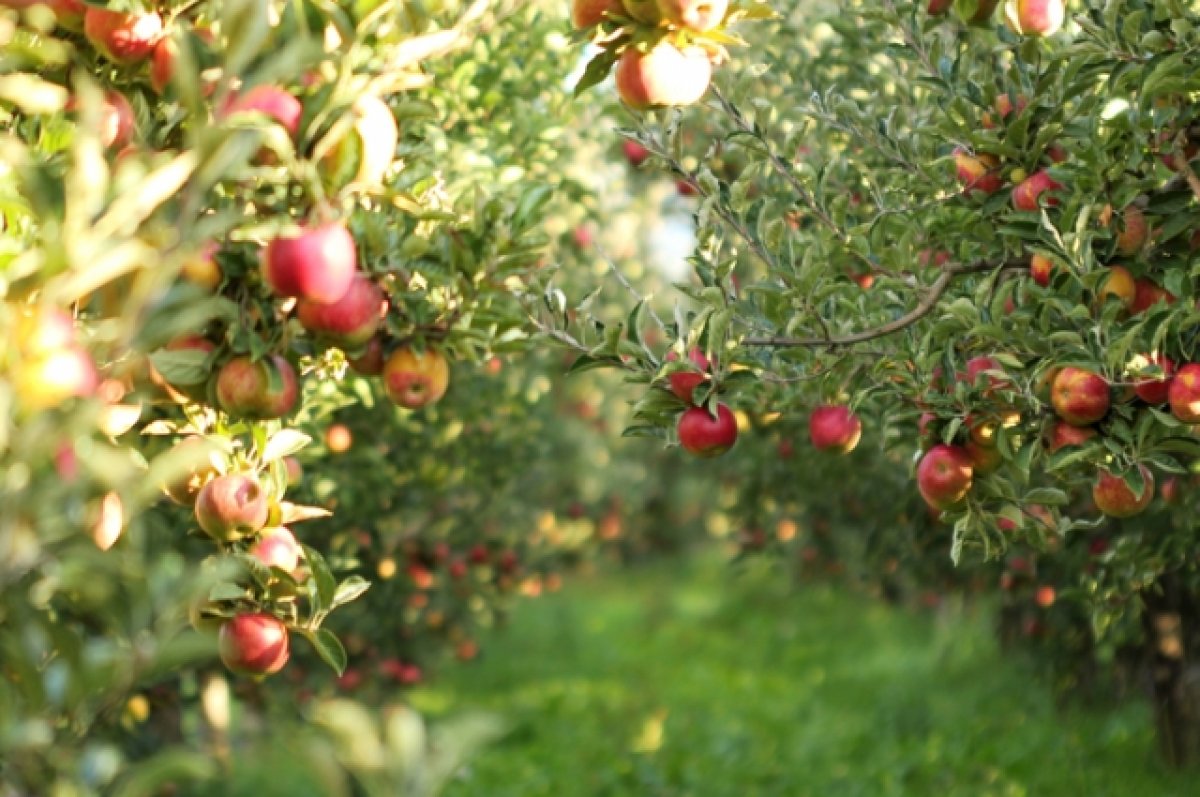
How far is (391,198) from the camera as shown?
230 cm

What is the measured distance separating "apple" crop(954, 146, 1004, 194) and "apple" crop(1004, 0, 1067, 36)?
12.8 inches

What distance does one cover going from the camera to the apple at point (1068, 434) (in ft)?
9.01

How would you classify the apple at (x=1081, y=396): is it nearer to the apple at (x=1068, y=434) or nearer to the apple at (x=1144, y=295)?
the apple at (x=1068, y=434)

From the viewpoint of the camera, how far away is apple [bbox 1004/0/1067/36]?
9.02ft

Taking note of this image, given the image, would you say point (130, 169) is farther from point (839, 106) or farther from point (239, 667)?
point (839, 106)

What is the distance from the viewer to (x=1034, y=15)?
2783 mm

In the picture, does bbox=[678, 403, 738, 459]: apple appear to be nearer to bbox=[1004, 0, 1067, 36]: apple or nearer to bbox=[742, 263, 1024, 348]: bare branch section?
bbox=[742, 263, 1024, 348]: bare branch section

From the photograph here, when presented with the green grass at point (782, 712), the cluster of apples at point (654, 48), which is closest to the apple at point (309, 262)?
the cluster of apples at point (654, 48)

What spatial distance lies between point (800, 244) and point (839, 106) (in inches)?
14.8

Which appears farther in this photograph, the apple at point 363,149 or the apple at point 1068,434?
the apple at point 1068,434

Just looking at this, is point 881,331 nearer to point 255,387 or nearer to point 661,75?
point 661,75

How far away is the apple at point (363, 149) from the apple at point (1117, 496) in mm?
1619

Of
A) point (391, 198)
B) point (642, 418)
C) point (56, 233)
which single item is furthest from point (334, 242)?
point (642, 418)

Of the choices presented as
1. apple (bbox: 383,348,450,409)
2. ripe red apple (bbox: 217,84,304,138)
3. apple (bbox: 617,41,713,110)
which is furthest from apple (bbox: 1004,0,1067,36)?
ripe red apple (bbox: 217,84,304,138)
